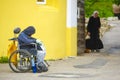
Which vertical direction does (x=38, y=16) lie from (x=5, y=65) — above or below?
above

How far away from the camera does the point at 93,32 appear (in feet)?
78.2

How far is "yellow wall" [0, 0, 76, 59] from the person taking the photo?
61.8 ft

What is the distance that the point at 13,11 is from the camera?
18.8m

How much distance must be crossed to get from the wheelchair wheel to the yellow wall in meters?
3.03

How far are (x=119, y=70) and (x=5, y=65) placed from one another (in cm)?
373

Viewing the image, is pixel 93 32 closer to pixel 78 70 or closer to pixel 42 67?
pixel 78 70

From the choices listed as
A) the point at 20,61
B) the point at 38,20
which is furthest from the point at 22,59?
the point at 38,20

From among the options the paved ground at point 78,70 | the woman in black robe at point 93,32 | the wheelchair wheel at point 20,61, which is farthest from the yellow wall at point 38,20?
the woman in black robe at point 93,32

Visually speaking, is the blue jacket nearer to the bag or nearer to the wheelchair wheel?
the wheelchair wheel

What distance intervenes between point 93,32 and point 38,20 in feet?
17.4

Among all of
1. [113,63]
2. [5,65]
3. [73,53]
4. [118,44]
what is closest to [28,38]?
[5,65]

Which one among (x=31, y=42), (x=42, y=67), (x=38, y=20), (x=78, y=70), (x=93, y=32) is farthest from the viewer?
(x=93, y=32)

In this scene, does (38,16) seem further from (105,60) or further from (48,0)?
(105,60)

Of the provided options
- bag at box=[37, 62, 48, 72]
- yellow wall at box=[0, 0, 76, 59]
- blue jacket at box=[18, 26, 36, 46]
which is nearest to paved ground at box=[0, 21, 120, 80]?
bag at box=[37, 62, 48, 72]
